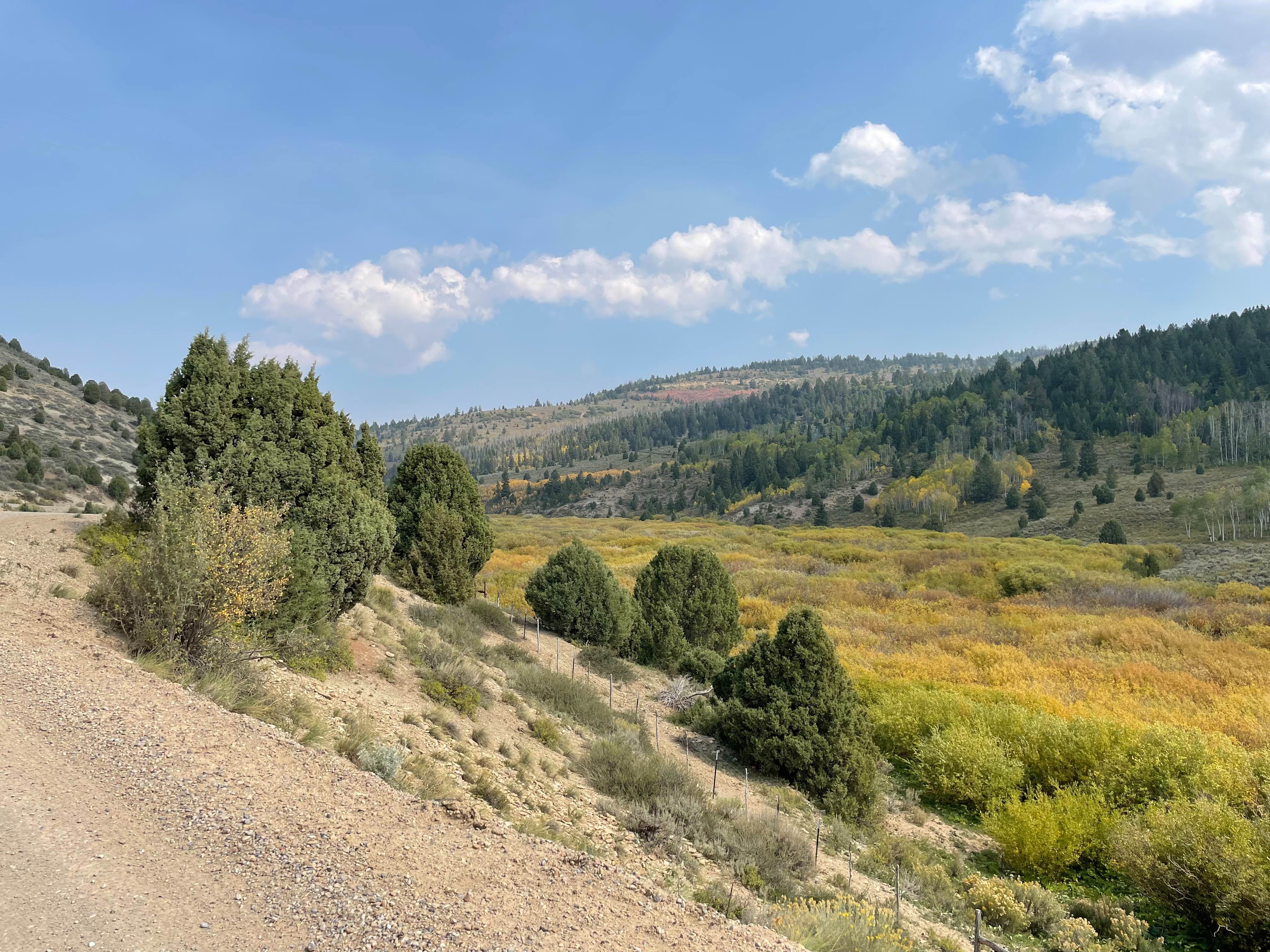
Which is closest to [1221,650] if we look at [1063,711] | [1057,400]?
[1063,711]

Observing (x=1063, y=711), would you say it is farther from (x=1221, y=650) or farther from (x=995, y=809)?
(x=1221, y=650)

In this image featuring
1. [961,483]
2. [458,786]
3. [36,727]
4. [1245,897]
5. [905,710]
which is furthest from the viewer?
[961,483]

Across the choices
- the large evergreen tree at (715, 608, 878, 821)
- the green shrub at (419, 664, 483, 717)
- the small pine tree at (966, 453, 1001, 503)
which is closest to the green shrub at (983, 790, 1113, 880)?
the large evergreen tree at (715, 608, 878, 821)

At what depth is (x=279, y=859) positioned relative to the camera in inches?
197

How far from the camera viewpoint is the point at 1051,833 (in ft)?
35.1

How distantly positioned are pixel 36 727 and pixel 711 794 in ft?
27.7

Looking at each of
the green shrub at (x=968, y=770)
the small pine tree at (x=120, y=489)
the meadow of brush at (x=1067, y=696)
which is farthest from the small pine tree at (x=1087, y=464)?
the small pine tree at (x=120, y=489)

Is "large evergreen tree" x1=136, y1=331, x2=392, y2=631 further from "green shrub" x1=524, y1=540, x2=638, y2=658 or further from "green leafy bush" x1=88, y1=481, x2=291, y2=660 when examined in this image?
"green shrub" x1=524, y1=540, x2=638, y2=658

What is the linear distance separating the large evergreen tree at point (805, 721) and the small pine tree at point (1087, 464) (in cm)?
9528

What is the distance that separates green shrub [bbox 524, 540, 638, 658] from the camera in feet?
66.7

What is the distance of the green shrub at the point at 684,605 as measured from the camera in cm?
2072

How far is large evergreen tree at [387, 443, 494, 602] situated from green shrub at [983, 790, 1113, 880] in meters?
14.5

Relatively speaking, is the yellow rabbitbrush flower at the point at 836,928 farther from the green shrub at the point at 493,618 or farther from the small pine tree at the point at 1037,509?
the small pine tree at the point at 1037,509

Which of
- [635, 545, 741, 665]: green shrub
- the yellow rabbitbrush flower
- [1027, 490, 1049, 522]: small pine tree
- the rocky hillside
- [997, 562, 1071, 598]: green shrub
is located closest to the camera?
the yellow rabbitbrush flower
